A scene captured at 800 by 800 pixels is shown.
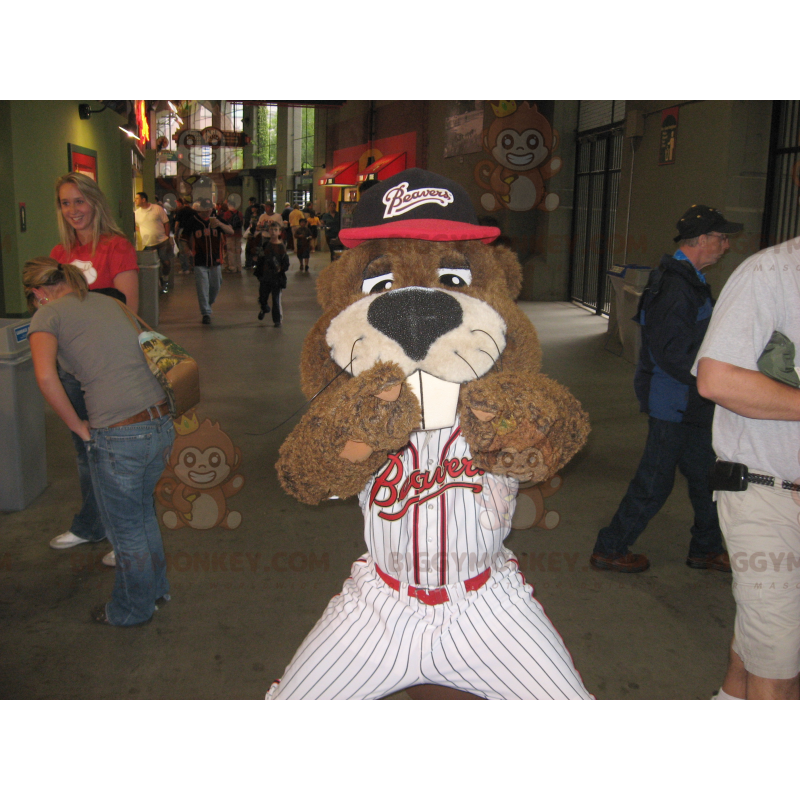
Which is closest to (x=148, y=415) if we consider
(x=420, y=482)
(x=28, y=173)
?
(x=420, y=482)

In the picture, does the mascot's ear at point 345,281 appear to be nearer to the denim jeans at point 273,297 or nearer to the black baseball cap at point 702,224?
the black baseball cap at point 702,224

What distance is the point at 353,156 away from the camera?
2711 cm

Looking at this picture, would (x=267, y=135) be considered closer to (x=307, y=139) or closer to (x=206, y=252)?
(x=307, y=139)

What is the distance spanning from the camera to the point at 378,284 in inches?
73.7

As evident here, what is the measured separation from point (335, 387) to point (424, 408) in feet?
0.78

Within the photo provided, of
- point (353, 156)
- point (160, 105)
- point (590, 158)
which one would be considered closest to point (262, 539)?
point (590, 158)

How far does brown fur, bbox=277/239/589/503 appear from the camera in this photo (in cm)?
164

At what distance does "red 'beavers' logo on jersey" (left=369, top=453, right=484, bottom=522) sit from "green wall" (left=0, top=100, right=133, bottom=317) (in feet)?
28.1

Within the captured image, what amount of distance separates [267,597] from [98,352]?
58.3 inches

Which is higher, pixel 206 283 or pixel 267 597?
pixel 206 283

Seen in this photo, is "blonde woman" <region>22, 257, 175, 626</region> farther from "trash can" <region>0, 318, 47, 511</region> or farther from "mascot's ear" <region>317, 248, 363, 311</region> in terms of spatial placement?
"mascot's ear" <region>317, 248, 363, 311</region>

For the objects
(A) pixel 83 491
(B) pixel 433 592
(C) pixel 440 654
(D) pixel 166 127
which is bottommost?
(A) pixel 83 491

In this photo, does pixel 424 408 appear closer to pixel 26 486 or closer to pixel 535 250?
pixel 26 486

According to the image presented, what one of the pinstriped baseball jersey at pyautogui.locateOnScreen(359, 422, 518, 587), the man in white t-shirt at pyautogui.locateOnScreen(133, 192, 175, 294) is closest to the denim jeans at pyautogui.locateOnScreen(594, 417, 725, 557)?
the pinstriped baseball jersey at pyautogui.locateOnScreen(359, 422, 518, 587)
